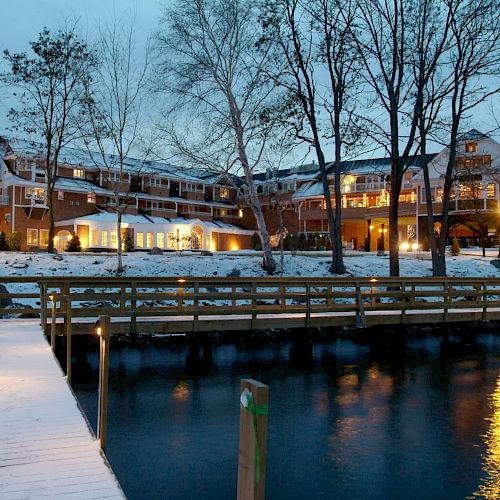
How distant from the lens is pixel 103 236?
44.9 metres

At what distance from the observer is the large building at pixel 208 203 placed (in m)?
42.8

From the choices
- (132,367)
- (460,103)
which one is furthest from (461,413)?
(460,103)

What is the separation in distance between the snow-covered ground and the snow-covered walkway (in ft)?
55.1

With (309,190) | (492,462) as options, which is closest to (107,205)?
(309,190)

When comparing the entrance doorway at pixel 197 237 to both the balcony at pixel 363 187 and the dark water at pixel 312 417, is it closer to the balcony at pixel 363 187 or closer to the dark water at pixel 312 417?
the balcony at pixel 363 187

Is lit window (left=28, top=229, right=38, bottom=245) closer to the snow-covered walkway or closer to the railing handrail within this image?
the railing handrail

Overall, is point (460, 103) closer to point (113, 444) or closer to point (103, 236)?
point (113, 444)

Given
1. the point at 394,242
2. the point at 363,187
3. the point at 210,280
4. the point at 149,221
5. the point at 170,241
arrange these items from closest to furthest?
1. the point at 210,280
2. the point at 394,242
3. the point at 149,221
4. the point at 170,241
5. the point at 363,187

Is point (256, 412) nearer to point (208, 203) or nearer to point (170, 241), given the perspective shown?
point (170, 241)

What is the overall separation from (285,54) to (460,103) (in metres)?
8.51

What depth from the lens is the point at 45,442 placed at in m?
5.96

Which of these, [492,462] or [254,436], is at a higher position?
[254,436]

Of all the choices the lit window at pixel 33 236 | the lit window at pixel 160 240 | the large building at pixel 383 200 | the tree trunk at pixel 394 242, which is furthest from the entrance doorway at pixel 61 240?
the tree trunk at pixel 394 242

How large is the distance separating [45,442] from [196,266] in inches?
873
